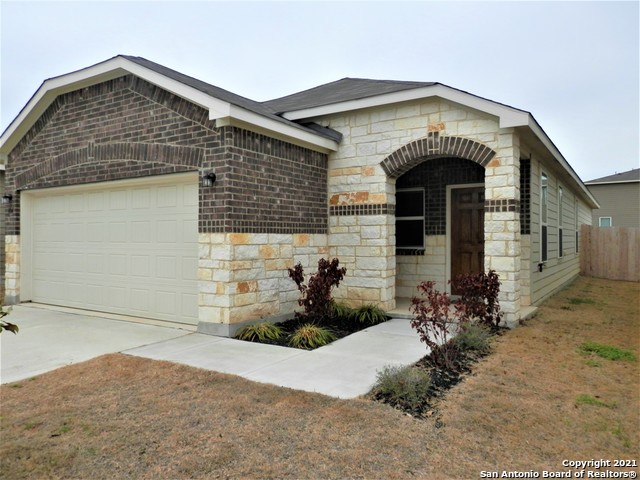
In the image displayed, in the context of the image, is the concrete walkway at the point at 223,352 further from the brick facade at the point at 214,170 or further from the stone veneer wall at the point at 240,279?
the brick facade at the point at 214,170

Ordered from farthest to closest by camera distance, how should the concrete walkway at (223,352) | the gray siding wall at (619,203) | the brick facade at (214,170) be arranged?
the gray siding wall at (619,203), the brick facade at (214,170), the concrete walkway at (223,352)

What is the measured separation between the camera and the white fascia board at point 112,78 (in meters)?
6.26

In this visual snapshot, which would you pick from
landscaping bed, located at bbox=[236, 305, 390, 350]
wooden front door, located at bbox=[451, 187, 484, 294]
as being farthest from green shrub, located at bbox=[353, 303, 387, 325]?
wooden front door, located at bbox=[451, 187, 484, 294]

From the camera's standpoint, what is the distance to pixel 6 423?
3379mm

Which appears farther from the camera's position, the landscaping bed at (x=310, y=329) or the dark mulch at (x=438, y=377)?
the landscaping bed at (x=310, y=329)

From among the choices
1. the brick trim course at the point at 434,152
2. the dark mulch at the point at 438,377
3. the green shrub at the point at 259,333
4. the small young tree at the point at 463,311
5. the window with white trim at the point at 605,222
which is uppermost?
the brick trim course at the point at 434,152

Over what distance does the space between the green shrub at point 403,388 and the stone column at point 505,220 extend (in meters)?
3.46

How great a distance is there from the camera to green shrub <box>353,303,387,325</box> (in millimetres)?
7520

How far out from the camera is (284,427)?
3299 mm

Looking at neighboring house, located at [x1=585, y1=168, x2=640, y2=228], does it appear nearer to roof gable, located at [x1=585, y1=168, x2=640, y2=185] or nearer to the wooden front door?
roof gable, located at [x1=585, y1=168, x2=640, y2=185]

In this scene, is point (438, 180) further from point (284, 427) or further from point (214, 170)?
point (284, 427)

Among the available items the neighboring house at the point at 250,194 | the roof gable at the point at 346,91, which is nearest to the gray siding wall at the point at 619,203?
the neighboring house at the point at 250,194

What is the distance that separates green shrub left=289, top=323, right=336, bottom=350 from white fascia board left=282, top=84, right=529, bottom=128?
13.7 feet

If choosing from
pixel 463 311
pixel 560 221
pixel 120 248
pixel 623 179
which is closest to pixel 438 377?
pixel 463 311
